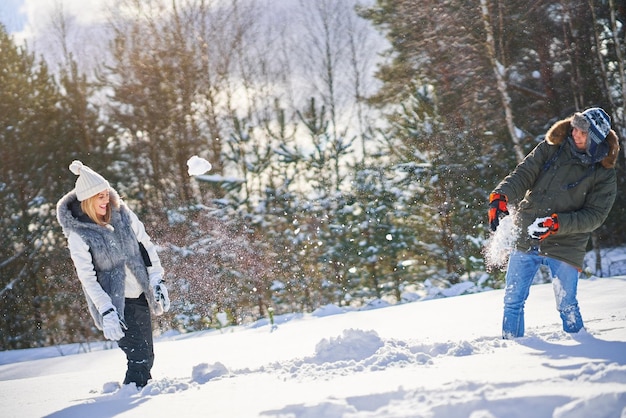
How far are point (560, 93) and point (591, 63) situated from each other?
0.92m

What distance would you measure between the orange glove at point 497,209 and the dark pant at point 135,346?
99.1 inches

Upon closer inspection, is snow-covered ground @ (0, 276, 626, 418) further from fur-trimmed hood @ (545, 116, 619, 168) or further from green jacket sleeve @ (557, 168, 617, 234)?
fur-trimmed hood @ (545, 116, 619, 168)

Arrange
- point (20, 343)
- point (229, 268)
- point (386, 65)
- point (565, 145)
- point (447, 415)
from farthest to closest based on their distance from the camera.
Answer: point (386, 65) < point (20, 343) < point (229, 268) < point (565, 145) < point (447, 415)

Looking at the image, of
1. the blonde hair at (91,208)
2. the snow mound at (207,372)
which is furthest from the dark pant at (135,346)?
the blonde hair at (91,208)

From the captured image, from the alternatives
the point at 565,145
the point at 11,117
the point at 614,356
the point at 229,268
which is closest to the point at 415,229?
the point at 229,268

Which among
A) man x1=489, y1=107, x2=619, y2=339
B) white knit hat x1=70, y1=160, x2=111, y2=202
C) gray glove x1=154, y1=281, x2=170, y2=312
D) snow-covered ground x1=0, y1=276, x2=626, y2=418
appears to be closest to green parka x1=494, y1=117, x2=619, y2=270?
A: man x1=489, y1=107, x2=619, y2=339

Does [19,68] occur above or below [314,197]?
above

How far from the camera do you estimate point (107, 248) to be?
3518mm

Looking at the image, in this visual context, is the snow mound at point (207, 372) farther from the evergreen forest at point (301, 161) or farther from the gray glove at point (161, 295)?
the evergreen forest at point (301, 161)

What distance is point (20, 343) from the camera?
12.0m

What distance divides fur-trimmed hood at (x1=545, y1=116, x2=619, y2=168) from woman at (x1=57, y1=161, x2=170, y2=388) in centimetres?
294

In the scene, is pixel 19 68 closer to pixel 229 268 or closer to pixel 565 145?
pixel 229 268

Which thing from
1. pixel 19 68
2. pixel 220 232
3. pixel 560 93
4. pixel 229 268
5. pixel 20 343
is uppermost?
pixel 19 68

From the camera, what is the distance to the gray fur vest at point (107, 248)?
345 centimetres
